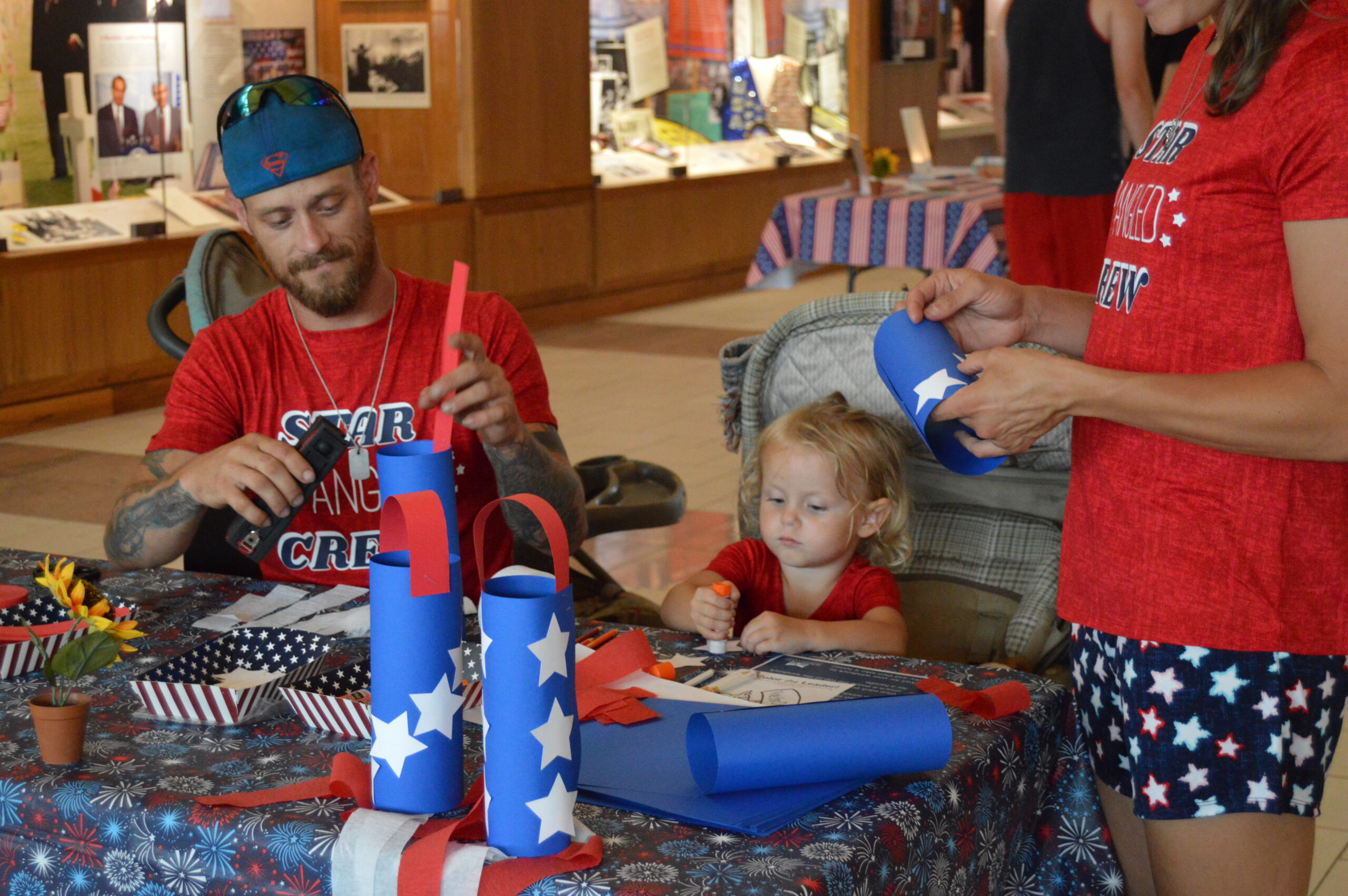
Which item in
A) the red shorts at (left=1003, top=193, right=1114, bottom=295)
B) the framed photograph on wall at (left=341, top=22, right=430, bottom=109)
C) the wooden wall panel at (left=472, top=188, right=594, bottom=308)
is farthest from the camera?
the wooden wall panel at (left=472, top=188, right=594, bottom=308)

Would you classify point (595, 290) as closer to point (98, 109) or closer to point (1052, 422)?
point (98, 109)

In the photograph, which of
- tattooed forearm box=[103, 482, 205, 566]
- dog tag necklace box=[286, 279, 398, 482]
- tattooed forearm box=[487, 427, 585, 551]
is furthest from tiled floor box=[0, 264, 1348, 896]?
tattooed forearm box=[103, 482, 205, 566]

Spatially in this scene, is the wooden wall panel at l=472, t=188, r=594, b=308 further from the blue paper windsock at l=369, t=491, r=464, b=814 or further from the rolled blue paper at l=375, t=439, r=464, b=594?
the blue paper windsock at l=369, t=491, r=464, b=814

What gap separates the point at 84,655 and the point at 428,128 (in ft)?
22.2

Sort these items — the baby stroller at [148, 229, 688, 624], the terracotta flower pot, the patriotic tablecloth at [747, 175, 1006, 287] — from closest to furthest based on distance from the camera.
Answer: the terracotta flower pot < the baby stroller at [148, 229, 688, 624] < the patriotic tablecloth at [747, 175, 1006, 287]

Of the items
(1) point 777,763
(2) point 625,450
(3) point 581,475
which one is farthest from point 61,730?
(2) point 625,450

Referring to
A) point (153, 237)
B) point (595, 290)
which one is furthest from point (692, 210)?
point (153, 237)

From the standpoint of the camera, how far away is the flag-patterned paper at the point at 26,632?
1.62 meters

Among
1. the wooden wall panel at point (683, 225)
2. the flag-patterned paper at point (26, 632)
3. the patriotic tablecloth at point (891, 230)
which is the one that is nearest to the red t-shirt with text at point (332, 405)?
the flag-patterned paper at point (26, 632)

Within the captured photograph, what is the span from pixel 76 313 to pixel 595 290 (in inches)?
143

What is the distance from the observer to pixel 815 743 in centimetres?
127

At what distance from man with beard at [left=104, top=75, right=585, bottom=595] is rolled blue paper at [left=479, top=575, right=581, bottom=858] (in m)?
0.83

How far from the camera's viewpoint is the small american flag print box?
1464mm

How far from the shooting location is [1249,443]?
55.0 inches
